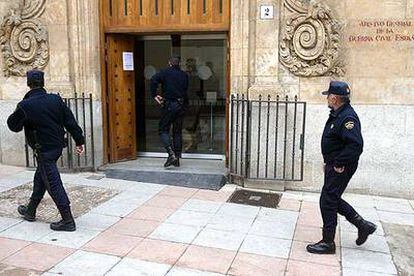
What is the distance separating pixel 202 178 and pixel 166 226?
1928 millimetres

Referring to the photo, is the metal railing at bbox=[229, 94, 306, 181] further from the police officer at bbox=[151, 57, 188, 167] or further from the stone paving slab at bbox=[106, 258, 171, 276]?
the stone paving slab at bbox=[106, 258, 171, 276]

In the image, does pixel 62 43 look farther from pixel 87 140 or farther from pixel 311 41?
pixel 311 41

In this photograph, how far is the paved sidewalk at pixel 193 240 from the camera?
4.38 meters

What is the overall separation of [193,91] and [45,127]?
3818 millimetres

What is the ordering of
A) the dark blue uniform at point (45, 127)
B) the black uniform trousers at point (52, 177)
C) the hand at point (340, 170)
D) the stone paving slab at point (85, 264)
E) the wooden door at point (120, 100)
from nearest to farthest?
1. the stone paving slab at point (85, 264)
2. the hand at point (340, 170)
3. the dark blue uniform at point (45, 127)
4. the black uniform trousers at point (52, 177)
5. the wooden door at point (120, 100)

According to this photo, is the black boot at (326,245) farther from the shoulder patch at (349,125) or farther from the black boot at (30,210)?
the black boot at (30,210)

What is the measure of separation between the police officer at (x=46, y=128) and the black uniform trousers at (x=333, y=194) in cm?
278

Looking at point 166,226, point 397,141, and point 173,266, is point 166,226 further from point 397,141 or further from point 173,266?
point 397,141

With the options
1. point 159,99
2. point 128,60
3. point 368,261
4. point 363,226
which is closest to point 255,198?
point 363,226

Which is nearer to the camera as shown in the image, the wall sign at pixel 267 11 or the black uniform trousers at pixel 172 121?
the wall sign at pixel 267 11

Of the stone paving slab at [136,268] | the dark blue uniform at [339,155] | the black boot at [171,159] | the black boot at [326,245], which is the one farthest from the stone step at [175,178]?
the stone paving slab at [136,268]

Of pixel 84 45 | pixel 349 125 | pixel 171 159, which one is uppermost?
pixel 84 45

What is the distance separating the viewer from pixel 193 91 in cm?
844

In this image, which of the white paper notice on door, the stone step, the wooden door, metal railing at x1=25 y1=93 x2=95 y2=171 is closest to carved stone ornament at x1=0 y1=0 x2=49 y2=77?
metal railing at x1=25 y1=93 x2=95 y2=171
